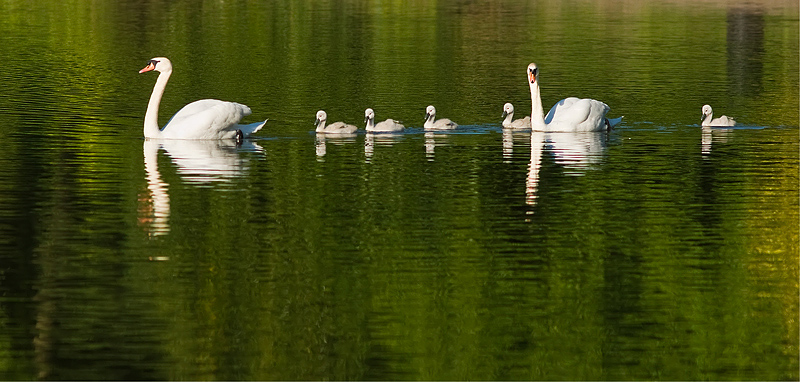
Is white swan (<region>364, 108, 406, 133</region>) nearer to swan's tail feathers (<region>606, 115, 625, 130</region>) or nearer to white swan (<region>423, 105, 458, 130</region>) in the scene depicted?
white swan (<region>423, 105, 458, 130</region>)

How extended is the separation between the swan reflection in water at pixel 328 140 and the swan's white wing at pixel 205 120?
1.54 m

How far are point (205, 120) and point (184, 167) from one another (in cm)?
311

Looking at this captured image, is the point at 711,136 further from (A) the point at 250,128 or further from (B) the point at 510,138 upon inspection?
(A) the point at 250,128

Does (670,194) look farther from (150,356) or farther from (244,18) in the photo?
(244,18)

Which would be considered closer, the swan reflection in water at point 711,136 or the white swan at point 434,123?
the swan reflection in water at point 711,136

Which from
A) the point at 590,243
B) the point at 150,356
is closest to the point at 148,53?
the point at 590,243

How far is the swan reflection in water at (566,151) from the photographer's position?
950 inches

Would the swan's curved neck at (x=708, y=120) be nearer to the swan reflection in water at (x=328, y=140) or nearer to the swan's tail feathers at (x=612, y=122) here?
the swan's tail feathers at (x=612, y=122)

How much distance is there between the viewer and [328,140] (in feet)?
95.0

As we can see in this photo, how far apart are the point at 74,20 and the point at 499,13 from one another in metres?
23.6

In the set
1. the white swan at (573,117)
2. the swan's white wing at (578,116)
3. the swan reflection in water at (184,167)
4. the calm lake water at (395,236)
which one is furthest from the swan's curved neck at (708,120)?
the swan reflection in water at (184,167)

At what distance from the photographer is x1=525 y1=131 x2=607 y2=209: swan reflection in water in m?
24.1

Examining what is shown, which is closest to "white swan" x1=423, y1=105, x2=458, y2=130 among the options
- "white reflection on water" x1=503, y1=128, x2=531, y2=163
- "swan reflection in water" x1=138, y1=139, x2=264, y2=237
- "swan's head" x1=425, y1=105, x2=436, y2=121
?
"swan's head" x1=425, y1=105, x2=436, y2=121

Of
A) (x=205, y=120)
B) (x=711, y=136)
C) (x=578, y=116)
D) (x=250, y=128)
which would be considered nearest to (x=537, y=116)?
(x=578, y=116)
